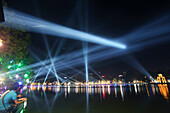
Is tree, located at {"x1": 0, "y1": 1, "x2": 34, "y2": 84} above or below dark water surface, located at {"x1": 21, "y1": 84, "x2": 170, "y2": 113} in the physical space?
above

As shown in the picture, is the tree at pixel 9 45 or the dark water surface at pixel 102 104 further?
the tree at pixel 9 45

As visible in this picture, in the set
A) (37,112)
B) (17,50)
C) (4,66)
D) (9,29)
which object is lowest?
(37,112)

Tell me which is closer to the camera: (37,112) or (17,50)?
(37,112)

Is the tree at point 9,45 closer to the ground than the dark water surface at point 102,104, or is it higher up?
higher up

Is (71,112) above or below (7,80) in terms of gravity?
below

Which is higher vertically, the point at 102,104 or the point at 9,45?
the point at 9,45

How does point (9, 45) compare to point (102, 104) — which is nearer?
point (102, 104)

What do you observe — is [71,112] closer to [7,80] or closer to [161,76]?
[7,80]

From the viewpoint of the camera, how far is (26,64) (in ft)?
38.6

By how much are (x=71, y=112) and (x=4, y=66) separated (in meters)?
7.47

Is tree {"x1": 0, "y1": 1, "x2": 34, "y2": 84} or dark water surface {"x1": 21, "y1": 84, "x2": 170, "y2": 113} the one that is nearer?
dark water surface {"x1": 21, "y1": 84, "x2": 170, "y2": 113}

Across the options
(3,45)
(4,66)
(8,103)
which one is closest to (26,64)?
(4,66)

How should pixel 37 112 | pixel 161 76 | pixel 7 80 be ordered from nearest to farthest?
pixel 37 112 → pixel 7 80 → pixel 161 76

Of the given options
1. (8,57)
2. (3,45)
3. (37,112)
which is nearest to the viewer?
A: (37,112)
